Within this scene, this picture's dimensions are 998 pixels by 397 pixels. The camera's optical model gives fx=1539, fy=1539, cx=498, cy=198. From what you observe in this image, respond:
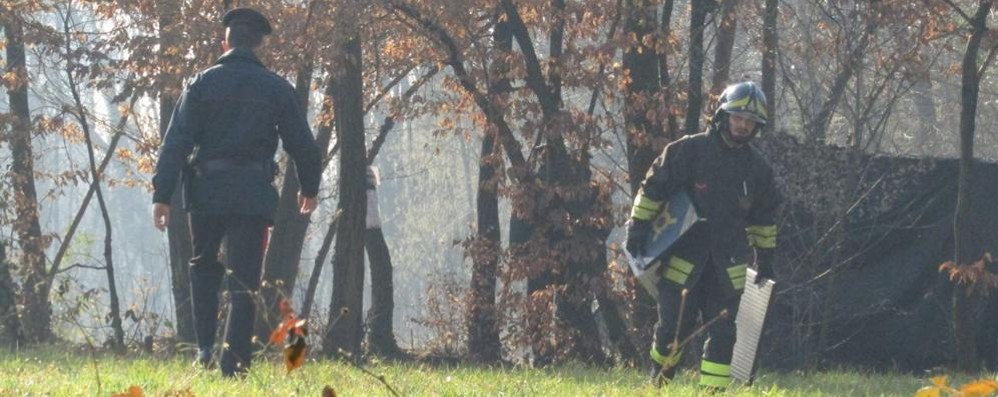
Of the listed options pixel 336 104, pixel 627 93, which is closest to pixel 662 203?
pixel 336 104

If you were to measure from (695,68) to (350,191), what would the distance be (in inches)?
133

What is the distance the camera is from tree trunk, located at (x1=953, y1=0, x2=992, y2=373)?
11.9m

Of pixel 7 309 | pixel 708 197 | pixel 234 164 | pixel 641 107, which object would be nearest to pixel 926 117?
pixel 641 107

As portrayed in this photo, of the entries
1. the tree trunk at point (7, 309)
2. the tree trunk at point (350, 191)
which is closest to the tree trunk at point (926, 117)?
the tree trunk at point (7, 309)

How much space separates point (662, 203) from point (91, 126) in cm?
1353

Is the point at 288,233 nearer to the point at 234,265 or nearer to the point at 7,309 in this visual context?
the point at 7,309

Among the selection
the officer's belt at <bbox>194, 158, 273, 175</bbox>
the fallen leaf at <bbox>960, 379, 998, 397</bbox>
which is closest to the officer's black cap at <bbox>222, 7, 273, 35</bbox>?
the officer's belt at <bbox>194, 158, 273, 175</bbox>

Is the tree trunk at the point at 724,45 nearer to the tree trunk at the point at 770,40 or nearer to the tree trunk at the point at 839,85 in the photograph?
the tree trunk at the point at 770,40

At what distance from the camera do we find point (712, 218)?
7582mm

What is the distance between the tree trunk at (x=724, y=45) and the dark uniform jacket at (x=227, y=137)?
6622 millimetres

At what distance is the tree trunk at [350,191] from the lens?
11.3 meters

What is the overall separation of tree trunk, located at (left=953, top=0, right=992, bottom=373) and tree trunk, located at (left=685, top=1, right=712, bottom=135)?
2.14m

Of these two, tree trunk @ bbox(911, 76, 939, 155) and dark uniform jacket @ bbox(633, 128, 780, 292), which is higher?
tree trunk @ bbox(911, 76, 939, 155)

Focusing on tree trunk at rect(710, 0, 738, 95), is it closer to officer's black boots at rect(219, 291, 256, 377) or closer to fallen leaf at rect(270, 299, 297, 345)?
officer's black boots at rect(219, 291, 256, 377)
